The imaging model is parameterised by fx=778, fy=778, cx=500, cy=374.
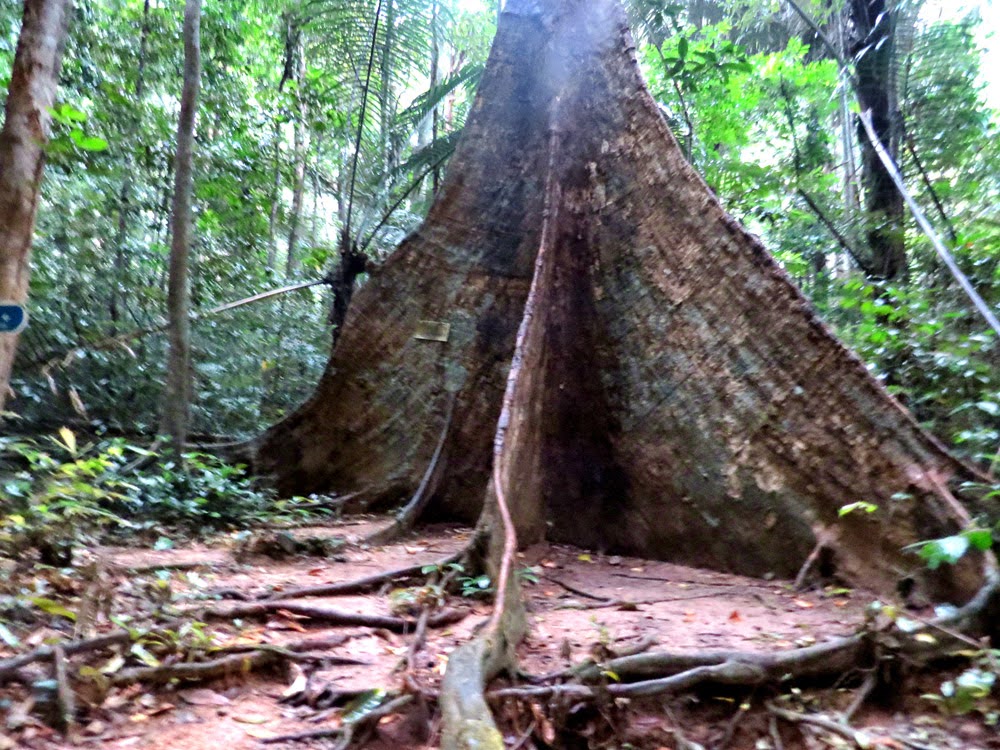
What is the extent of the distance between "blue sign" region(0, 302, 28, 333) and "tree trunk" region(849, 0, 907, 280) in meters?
6.37

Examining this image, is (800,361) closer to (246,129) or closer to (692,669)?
(692,669)

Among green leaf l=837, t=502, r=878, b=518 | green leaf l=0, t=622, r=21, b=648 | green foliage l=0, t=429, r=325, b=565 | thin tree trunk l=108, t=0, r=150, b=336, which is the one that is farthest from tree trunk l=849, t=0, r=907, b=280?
thin tree trunk l=108, t=0, r=150, b=336

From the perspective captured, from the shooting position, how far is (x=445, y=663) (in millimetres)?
3338

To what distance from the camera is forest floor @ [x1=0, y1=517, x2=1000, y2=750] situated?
2.75 m

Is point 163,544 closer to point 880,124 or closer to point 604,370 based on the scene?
point 604,370

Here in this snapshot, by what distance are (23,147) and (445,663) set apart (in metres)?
3.26

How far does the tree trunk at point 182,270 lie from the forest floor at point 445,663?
1997mm

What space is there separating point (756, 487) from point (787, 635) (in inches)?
46.5

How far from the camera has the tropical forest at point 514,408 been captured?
3061 millimetres

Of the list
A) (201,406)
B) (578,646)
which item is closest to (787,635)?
(578,646)

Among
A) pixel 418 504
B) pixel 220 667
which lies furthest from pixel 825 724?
pixel 418 504

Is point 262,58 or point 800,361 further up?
point 262,58

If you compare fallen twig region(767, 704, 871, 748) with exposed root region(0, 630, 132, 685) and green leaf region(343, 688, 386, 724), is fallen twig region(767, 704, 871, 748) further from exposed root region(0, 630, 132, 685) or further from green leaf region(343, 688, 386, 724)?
exposed root region(0, 630, 132, 685)

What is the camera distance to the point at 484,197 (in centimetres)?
657
